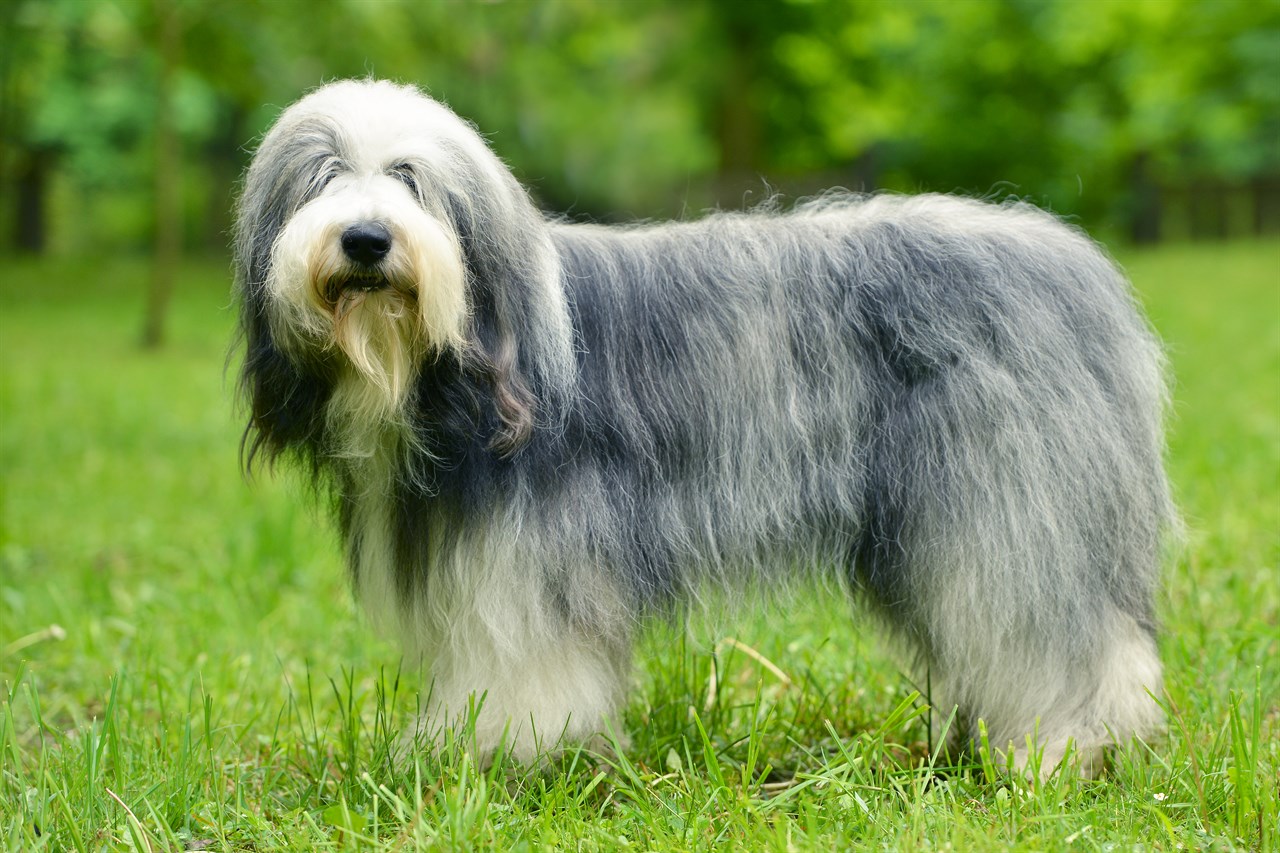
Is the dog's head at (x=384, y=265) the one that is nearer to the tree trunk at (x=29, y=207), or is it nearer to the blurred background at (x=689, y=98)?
the blurred background at (x=689, y=98)

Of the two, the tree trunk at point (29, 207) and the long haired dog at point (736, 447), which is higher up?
the long haired dog at point (736, 447)

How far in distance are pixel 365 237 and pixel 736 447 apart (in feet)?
3.64

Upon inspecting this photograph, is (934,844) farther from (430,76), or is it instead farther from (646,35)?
(430,76)

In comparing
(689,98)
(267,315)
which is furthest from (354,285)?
(689,98)

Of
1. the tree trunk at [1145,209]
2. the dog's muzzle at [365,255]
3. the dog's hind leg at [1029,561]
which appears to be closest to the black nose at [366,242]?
the dog's muzzle at [365,255]

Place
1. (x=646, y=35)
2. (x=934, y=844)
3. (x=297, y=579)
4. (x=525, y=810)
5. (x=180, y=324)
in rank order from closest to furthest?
(x=934, y=844), (x=525, y=810), (x=297, y=579), (x=180, y=324), (x=646, y=35)

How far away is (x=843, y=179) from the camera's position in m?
22.8

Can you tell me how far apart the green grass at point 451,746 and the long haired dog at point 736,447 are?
25 cm

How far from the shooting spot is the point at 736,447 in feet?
10.8

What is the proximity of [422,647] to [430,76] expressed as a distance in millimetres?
17607

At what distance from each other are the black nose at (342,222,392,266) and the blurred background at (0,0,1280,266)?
37.6 feet

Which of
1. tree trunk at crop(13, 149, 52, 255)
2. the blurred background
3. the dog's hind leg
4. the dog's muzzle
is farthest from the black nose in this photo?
tree trunk at crop(13, 149, 52, 255)

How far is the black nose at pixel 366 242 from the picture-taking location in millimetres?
2775

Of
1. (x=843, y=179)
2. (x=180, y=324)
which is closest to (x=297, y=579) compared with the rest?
(x=180, y=324)
